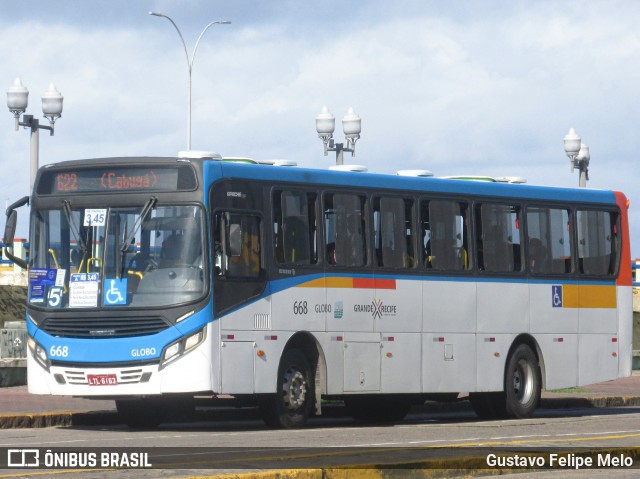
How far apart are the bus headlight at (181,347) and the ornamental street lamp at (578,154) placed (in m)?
26.4

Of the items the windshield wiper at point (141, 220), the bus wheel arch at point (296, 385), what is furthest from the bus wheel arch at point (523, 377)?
the windshield wiper at point (141, 220)

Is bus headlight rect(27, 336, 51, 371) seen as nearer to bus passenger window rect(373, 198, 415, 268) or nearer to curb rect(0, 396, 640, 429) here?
curb rect(0, 396, 640, 429)

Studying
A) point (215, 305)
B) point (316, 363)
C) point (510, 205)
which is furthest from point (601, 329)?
point (215, 305)

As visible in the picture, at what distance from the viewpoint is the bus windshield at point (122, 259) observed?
1850 cm

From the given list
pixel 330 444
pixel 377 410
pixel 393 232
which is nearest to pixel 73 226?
pixel 393 232

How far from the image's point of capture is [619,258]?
81.9 ft

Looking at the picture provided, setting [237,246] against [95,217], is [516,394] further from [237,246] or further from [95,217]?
[95,217]

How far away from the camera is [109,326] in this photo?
18562 millimetres

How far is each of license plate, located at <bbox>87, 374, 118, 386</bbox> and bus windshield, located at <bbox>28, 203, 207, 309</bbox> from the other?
0.82 m

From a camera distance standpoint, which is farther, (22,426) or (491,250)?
(491,250)

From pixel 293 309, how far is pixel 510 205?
495cm

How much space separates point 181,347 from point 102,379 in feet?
3.30

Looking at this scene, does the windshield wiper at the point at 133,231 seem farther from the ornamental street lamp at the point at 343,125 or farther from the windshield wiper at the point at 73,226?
the ornamental street lamp at the point at 343,125

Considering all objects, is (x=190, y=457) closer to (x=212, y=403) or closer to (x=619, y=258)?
(x=212, y=403)
